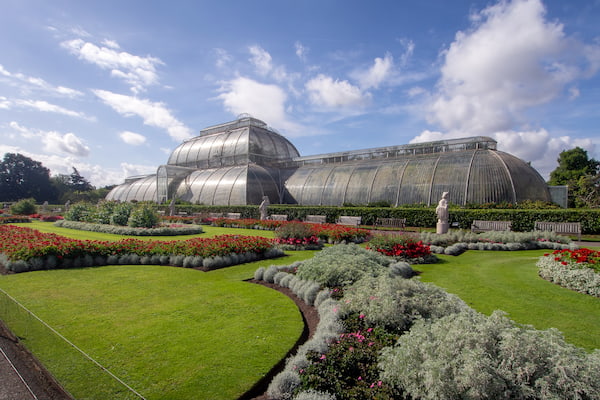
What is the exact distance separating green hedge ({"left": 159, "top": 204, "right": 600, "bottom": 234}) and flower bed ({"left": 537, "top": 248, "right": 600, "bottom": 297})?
10080mm

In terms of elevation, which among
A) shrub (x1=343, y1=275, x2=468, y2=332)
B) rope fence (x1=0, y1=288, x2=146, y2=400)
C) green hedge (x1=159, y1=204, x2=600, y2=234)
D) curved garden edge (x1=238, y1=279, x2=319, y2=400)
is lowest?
curved garden edge (x1=238, y1=279, x2=319, y2=400)

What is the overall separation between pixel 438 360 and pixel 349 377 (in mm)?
1086

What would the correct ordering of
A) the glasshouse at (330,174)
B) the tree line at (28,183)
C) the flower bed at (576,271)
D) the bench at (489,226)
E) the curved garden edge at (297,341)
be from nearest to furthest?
the curved garden edge at (297,341), the flower bed at (576,271), the bench at (489,226), the glasshouse at (330,174), the tree line at (28,183)

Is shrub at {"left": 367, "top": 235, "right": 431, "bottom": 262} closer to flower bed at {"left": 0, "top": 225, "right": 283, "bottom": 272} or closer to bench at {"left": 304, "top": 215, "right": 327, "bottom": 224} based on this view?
flower bed at {"left": 0, "top": 225, "right": 283, "bottom": 272}

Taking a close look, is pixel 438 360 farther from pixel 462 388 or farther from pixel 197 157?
pixel 197 157

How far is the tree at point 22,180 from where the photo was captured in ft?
219

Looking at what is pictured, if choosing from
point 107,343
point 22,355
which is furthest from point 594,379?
point 22,355

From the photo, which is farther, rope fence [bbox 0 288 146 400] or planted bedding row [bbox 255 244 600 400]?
rope fence [bbox 0 288 146 400]

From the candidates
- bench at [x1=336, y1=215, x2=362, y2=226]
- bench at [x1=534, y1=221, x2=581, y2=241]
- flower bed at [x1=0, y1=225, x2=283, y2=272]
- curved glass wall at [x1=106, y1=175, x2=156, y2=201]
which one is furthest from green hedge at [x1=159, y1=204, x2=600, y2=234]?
curved glass wall at [x1=106, y1=175, x2=156, y2=201]

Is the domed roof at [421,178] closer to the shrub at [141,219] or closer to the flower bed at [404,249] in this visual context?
the flower bed at [404,249]

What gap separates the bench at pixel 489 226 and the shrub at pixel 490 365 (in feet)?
55.0

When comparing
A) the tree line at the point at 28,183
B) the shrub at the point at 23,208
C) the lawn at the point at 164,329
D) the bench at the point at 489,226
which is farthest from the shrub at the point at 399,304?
the tree line at the point at 28,183

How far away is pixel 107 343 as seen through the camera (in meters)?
4.80

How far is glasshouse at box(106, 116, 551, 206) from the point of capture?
24781 millimetres
